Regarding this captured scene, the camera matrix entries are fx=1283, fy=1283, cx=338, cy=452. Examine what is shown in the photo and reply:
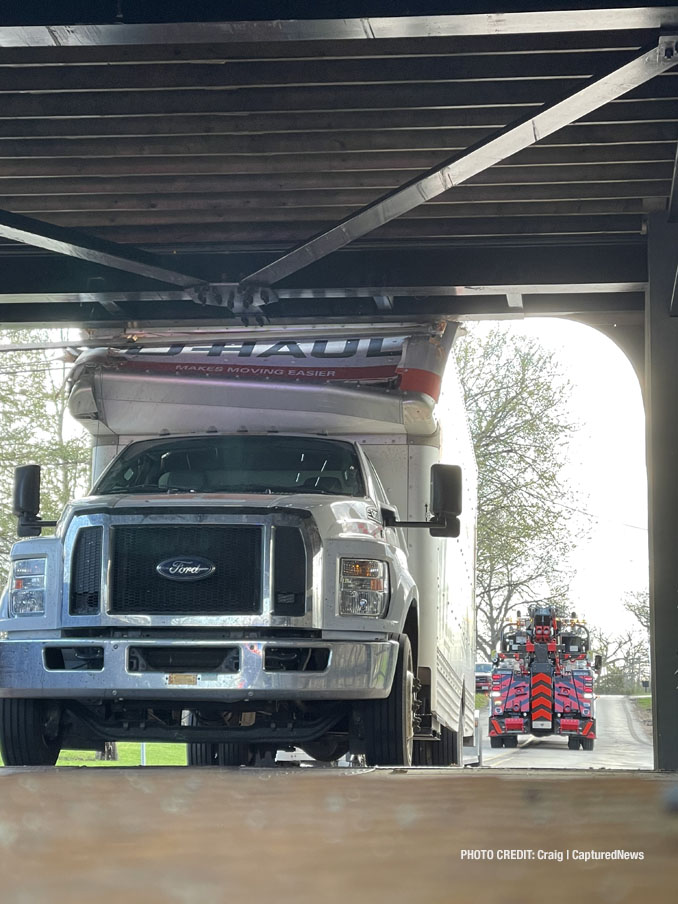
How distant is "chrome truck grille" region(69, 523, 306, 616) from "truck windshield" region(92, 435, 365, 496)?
112 cm

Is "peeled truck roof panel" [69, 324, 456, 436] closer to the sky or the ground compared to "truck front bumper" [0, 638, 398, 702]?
closer to the sky

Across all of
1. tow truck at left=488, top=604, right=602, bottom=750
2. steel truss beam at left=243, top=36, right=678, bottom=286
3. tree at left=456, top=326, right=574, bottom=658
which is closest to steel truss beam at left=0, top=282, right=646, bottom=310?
steel truss beam at left=243, top=36, right=678, bottom=286

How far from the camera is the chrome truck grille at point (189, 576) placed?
27.3 ft

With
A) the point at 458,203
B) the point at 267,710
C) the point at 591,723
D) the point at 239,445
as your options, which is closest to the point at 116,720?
the point at 267,710

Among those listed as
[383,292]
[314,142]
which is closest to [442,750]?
[383,292]

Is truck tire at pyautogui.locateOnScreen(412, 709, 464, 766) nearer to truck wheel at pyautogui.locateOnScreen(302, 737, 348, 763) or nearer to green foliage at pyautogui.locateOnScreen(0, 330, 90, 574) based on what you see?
truck wheel at pyautogui.locateOnScreen(302, 737, 348, 763)

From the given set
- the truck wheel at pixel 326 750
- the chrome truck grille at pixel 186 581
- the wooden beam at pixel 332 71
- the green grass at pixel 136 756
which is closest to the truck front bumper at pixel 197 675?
the chrome truck grille at pixel 186 581

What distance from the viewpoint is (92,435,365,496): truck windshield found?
9.76 meters

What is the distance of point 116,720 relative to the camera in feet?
28.1

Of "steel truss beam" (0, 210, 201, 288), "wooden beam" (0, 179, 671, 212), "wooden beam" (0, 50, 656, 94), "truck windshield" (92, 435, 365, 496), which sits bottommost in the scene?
"truck windshield" (92, 435, 365, 496)

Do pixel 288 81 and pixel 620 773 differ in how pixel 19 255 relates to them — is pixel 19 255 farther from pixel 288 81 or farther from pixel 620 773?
pixel 620 773

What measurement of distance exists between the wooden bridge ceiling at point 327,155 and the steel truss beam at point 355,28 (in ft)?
0.04

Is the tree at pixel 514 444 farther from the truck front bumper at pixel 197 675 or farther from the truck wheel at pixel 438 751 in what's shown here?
the truck front bumper at pixel 197 675

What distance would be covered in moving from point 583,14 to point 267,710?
4.67 m
